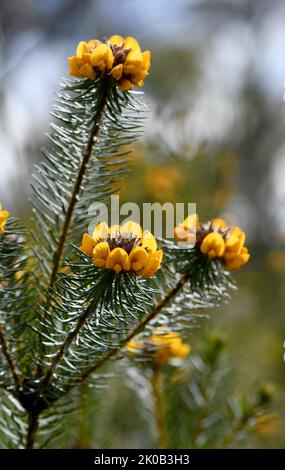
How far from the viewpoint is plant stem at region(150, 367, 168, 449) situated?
2.41 feet

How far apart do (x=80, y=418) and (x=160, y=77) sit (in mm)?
2314

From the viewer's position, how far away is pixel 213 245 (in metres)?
0.46

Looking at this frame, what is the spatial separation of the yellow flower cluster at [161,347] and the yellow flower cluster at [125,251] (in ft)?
0.48

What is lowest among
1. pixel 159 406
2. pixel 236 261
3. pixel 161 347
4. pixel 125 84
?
pixel 159 406

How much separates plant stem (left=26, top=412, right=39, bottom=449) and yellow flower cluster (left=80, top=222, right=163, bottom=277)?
0.20 m

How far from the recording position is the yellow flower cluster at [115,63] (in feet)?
1.40

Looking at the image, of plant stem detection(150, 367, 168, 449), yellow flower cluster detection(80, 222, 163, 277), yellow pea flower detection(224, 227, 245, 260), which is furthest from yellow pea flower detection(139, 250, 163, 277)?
plant stem detection(150, 367, 168, 449)

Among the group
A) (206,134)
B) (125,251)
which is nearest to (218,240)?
(125,251)

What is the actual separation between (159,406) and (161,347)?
0.22 m

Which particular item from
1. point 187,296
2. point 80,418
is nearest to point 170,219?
point 187,296

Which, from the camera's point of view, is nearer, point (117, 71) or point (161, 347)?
point (117, 71)

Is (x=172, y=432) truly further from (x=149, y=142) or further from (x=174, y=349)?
(x=149, y=142)

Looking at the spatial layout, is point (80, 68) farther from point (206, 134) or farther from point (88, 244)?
point (206, 134)

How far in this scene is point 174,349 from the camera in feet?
2.20
